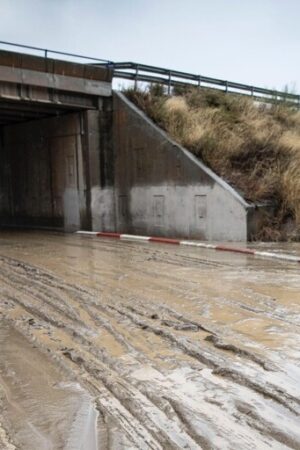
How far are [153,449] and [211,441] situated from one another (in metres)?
0.39

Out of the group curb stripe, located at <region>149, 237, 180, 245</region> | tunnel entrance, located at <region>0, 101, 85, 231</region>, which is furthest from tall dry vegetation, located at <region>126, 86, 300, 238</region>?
tunnel entrance, located at <region>0, 101, 85, 231</region>

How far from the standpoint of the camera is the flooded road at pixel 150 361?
3.49 metres

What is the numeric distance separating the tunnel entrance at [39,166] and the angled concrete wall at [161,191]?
1.81m

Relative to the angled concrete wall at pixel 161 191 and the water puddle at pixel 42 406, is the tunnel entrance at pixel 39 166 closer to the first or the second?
the angled concrete wall at pixel 161 191

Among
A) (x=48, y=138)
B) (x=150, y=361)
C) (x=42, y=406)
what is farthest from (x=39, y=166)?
(x=42, y=406)

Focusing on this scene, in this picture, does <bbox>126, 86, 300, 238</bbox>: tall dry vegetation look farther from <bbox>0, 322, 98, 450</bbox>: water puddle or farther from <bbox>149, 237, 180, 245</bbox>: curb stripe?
<bbox>0, 322, 98, 450</bbox>: water puddle

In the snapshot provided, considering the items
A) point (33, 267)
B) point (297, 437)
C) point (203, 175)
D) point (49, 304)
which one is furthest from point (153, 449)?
point (203, 175)

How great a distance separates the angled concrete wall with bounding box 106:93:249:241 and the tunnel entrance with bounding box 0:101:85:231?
5.95 feet

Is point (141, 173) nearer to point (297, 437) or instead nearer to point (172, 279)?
point (172, 279)

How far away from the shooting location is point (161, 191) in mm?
17281

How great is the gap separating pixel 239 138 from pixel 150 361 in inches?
530

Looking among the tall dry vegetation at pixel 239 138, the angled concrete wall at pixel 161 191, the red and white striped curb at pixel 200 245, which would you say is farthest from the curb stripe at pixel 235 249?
the tall dry vegetation at pixel 239 138

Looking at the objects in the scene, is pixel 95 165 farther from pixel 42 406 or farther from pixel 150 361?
pixel 42 406

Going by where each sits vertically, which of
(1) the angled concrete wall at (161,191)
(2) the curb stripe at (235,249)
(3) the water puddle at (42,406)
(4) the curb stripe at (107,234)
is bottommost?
(3) the water puddle at (42,406)
